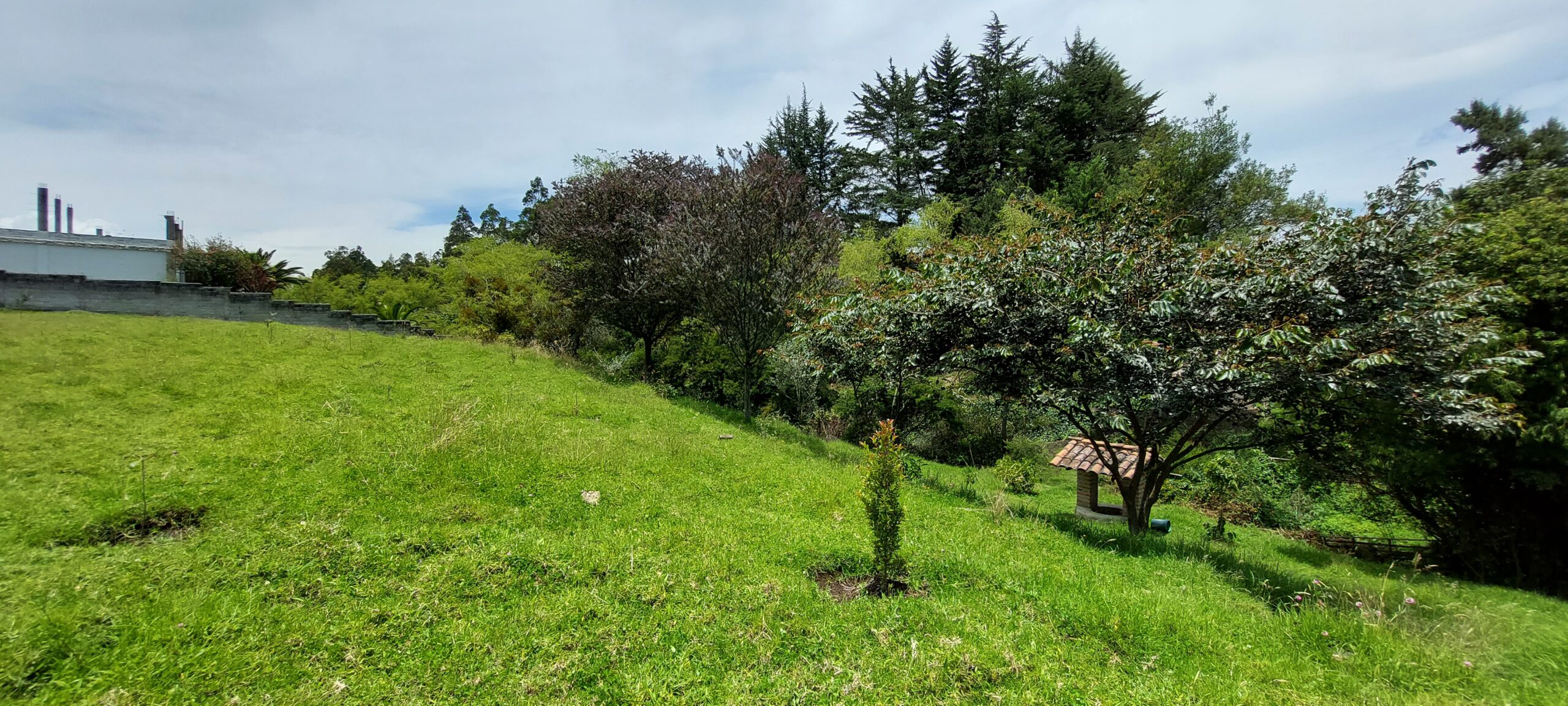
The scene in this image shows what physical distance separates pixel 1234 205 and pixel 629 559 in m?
29.1

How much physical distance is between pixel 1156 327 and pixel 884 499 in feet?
13.5

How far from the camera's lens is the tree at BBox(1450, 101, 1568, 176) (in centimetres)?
1181

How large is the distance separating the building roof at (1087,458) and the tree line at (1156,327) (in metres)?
0.47

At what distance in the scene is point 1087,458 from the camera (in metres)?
10.2

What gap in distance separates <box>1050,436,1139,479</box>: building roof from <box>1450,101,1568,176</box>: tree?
9.80 metres

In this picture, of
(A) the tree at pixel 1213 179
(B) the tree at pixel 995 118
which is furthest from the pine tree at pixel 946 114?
(A) the tree at pixel 1213 179

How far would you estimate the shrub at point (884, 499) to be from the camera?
430 cm

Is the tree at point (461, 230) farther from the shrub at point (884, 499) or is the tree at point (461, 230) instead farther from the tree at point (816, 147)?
the shrub at point (884, 499)

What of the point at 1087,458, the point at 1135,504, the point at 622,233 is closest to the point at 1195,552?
the point at 1135,504

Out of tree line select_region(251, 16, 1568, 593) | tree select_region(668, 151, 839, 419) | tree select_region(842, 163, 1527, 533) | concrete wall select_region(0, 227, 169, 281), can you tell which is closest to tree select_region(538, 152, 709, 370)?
tree line select_region(251, 16, 1568, 593)

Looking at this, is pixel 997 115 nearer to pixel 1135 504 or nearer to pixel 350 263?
pixel 1135 504

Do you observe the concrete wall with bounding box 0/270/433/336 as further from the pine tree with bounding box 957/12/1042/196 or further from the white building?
the pine tree with bounding box 957/12/1042/196

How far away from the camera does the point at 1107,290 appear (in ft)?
20.2

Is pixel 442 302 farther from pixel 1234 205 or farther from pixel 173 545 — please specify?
pixel 1234 205
